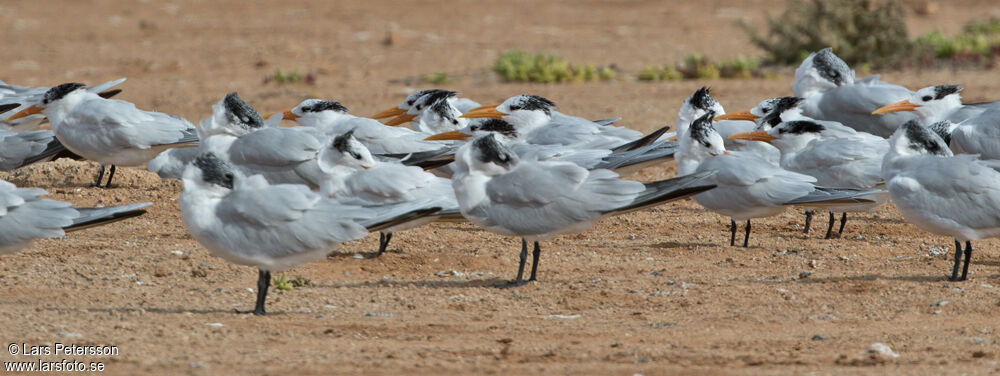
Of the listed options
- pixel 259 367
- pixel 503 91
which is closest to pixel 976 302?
pixel 259 367

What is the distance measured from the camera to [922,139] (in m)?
6.53

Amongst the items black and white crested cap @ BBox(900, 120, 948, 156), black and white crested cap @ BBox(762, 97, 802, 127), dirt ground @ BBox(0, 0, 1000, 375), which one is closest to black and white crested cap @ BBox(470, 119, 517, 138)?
dirt ground @ BBox(0, 0, 1000, 375)

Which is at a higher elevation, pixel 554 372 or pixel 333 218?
pixel 333 218

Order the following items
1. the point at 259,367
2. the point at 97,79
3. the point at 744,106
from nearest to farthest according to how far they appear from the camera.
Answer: the point at 259,367 < the point at 744,106 < the point at 97,79

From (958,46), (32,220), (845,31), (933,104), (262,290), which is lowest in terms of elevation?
(262,290)

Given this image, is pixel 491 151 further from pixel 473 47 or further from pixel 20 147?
pixel 473 47

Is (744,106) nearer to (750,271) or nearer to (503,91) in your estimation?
(503,91)

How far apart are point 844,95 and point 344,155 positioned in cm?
442

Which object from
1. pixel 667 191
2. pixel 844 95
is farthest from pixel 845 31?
pixel 667 191

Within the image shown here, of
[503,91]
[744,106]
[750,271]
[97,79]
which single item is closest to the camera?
[750,271]

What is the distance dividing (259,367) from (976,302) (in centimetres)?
340

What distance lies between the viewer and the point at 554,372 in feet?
15.0

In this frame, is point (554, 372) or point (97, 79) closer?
point (554, 372)

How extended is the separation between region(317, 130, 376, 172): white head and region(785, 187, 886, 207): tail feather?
2400mm
